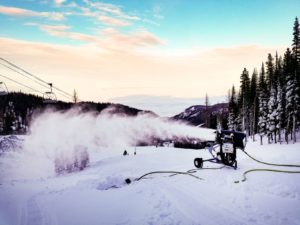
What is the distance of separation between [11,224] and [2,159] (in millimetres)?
→ 53242

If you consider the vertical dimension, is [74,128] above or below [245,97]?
below

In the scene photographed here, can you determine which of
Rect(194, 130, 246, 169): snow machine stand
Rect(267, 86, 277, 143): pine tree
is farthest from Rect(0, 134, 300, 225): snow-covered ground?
Rect(267, 86, 277, 143): pine tree

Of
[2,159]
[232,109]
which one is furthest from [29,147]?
[232,109]

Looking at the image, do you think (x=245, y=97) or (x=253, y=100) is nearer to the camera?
(x=245, y=97)

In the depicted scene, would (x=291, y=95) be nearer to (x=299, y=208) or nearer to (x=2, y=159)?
(x=299, y=208)

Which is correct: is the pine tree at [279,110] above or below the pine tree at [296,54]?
below

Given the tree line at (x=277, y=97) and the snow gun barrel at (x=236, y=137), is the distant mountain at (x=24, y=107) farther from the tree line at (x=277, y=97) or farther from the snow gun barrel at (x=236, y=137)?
the snow gun barrel at (x=236, y=137)

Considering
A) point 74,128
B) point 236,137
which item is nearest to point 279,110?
point 74,128

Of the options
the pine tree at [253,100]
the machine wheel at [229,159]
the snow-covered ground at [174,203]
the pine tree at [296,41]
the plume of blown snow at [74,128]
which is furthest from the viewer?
the pine tree at [253,100]

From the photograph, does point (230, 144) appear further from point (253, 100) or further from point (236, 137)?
point (253, 100)

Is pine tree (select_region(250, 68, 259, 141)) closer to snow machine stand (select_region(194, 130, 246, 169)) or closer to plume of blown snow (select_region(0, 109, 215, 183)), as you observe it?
plume of blown snow (select_region(0, 109, 215, 183))

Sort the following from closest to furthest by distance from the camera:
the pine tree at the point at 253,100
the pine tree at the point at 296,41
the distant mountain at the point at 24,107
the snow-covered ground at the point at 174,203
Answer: the snow-covered ground at the point at 174,203
the pine tree at the point at 296,41
the pine tree at the point at 253,100
the distant mountain at the point at 24,107

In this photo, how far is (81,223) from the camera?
33.7 ft

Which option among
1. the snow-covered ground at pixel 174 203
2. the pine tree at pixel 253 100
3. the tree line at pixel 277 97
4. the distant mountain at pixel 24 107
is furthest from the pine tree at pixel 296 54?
the distant mountain at pixel 24 107
